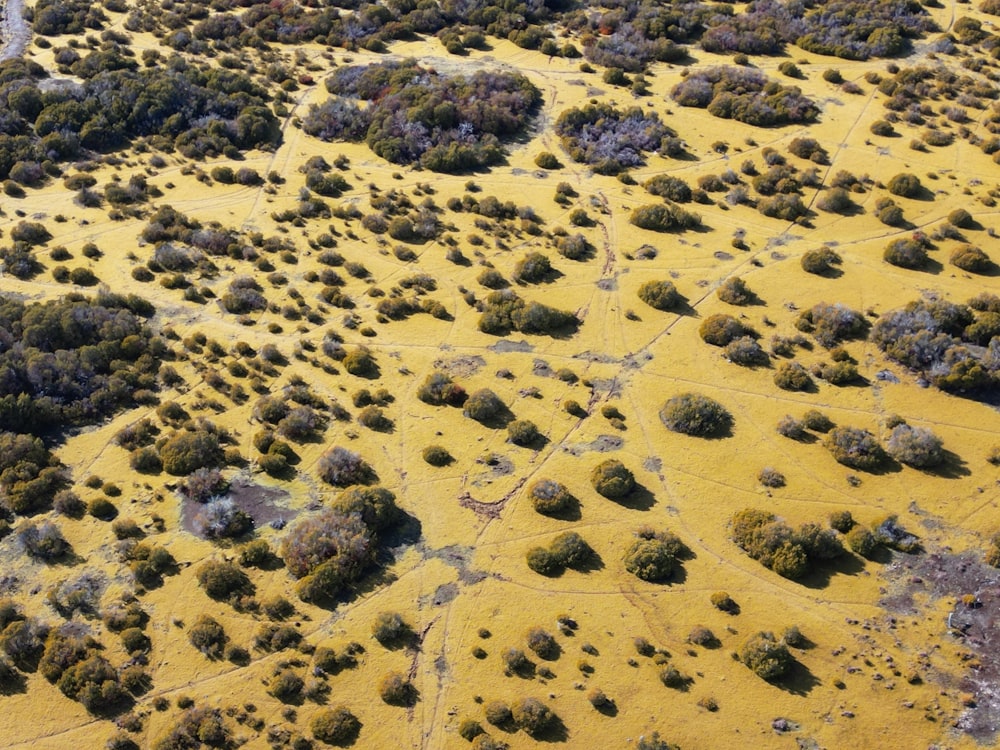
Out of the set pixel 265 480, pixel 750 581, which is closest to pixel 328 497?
pixel 265 480

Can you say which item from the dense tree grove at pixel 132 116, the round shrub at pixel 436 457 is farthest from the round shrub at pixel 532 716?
the dense tree grove at pixel 132 116

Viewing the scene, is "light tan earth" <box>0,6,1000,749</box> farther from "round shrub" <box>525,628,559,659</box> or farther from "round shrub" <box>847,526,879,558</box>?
"round shrub" <box>847,526,879,558</box>

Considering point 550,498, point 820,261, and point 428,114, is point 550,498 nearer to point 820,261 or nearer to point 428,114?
point 820,261

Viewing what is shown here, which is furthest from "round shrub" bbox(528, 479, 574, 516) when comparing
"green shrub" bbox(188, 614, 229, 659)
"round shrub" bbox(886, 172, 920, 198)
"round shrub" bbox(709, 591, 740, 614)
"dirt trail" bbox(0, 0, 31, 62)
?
"dirt trail" bbox(0, 0, 31, 62)

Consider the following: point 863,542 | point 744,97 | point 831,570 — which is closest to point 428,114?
point 744,97

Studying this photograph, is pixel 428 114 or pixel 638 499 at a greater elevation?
pixel 428 114

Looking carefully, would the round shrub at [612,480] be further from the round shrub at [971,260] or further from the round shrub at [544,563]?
the round shrub at [971,260]

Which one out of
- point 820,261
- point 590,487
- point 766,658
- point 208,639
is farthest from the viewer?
point 820,261
